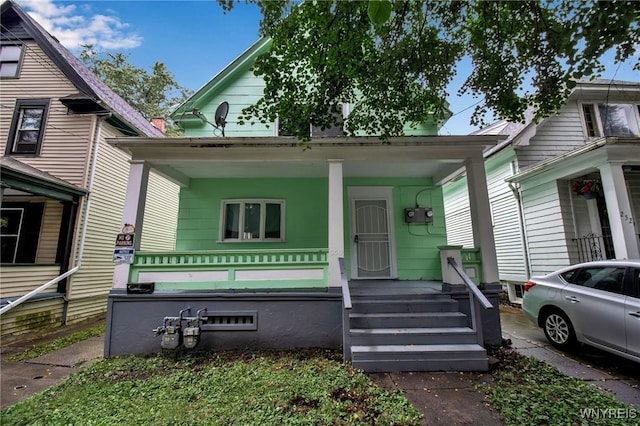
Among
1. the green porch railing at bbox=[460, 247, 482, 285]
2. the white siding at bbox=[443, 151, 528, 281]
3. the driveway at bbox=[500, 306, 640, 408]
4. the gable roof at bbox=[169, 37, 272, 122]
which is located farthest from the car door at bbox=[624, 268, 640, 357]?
the gable roof at bbox=[169, 37, 272, 122]

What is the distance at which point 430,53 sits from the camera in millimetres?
4391

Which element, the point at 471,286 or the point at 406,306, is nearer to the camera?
the point at 471,286

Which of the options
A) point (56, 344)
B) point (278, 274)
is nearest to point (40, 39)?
point (56, 344)

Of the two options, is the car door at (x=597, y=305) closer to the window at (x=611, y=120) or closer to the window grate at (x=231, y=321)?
the window grate at (x=231, y=321)

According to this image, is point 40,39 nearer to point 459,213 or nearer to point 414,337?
point 414,337

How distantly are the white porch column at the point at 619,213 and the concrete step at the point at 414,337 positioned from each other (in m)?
4.36

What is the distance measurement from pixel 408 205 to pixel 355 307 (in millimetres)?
3111

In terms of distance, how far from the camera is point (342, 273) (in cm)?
447

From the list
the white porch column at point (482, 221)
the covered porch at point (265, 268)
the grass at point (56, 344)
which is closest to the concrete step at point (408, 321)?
the covered porch at point (265, 268)

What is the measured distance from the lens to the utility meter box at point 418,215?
649 centimetres

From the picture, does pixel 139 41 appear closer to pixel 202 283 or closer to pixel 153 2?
pixel 153 2

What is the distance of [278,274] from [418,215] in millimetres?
3601

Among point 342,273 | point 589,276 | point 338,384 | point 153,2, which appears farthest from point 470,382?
point 153,2

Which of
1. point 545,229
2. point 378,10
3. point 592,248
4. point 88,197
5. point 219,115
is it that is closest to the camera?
point 378,10
